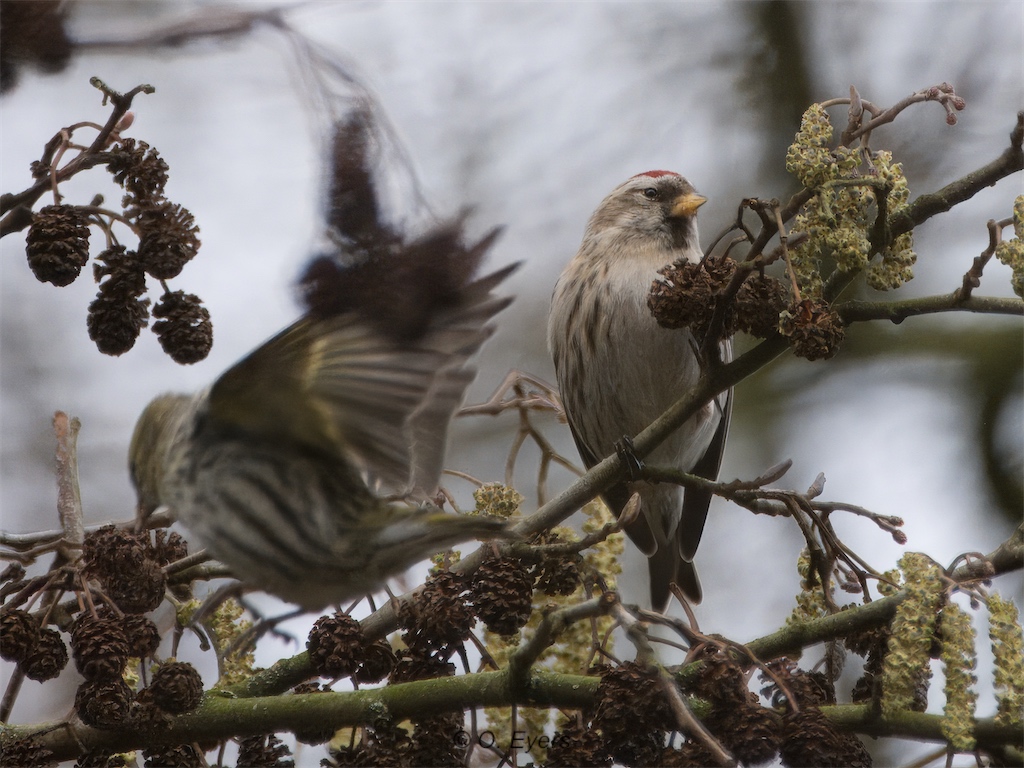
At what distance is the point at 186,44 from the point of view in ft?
4.34

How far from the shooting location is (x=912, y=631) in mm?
1117

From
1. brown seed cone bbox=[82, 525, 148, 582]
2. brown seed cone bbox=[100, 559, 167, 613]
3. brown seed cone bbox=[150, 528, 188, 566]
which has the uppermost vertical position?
brown seed cone bbox=[150, 528, 188, 566]

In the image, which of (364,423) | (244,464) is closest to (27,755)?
(244,464)

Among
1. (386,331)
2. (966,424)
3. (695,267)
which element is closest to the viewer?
(386,331)

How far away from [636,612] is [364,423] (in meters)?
0.39

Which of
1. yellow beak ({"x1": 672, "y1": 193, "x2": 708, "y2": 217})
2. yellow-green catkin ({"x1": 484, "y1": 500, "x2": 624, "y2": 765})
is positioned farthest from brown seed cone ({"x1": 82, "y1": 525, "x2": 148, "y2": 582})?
yellow beak ({"x1": 672, "y1": 193, "x2": 708, "y2": 217})

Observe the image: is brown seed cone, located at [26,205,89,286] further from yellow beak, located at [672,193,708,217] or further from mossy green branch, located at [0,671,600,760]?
yellow beak, located at [672,193,708,217]

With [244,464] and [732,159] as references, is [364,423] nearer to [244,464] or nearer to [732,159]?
[244,464]

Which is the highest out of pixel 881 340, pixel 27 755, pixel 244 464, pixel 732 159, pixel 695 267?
pixel 732 159

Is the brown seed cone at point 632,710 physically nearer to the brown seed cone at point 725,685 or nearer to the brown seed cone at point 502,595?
the brown seed cone at point 725,685

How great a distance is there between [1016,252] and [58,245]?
102 centimetres

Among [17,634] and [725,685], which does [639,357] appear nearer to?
[725,685]

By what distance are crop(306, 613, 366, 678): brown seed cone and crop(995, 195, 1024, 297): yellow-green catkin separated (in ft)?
2.69

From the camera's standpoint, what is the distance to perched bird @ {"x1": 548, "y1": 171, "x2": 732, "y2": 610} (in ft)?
7.89
